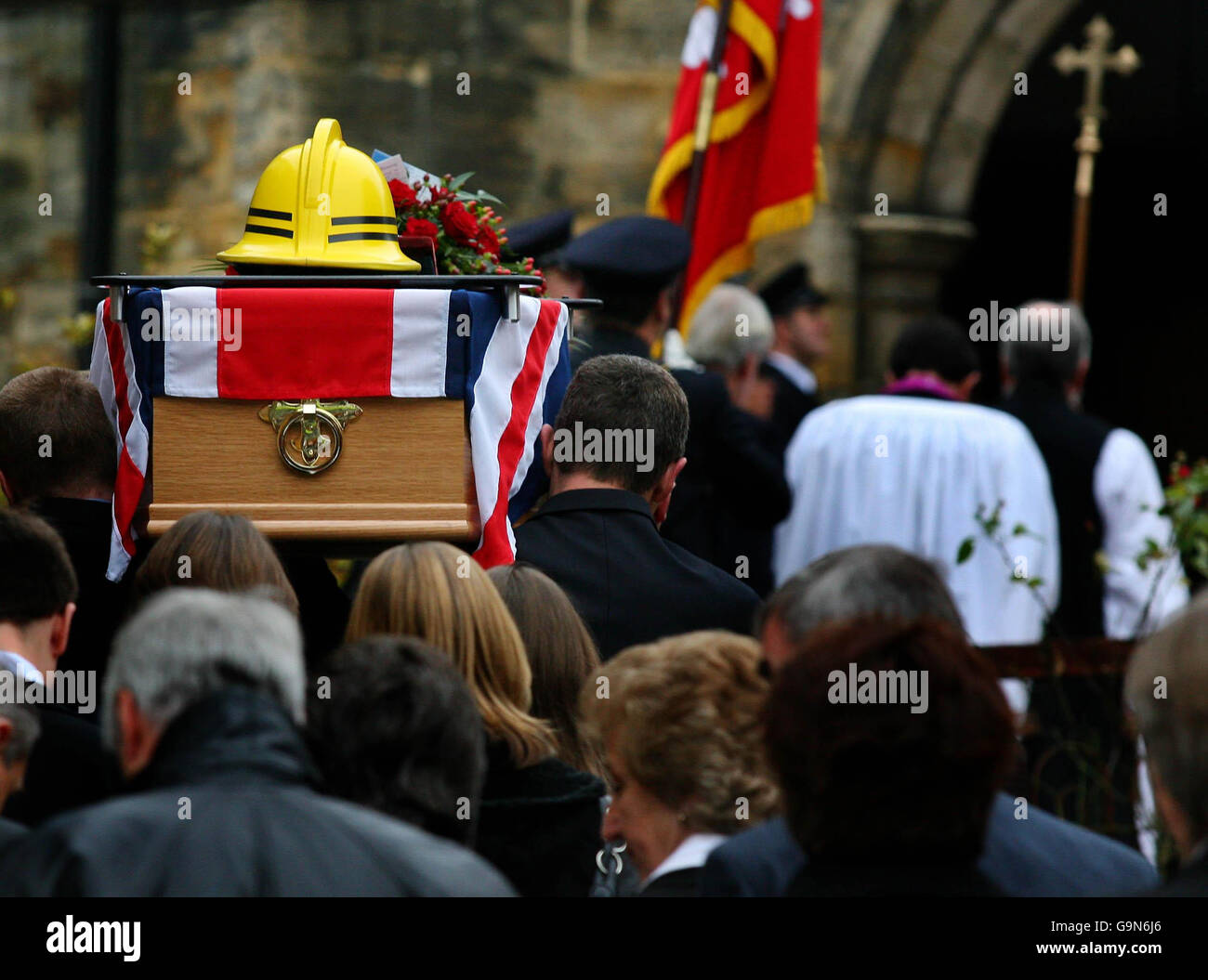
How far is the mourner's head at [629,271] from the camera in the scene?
18.7 ft

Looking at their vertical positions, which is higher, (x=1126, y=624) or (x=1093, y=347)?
(x=1093, y=347)

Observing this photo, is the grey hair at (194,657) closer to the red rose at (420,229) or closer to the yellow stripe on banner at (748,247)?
the red rose at (420,229)

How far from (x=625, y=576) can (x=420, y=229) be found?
838 mm

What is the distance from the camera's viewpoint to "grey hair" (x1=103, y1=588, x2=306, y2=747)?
252 cm

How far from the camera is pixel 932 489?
7379mm

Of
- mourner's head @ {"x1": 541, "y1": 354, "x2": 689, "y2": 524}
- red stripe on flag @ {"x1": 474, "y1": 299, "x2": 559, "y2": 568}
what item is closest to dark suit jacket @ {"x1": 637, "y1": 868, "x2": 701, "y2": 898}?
red stripe on flag @ {"x1": 474, "y1": 299, "x2": 559, "y2": 568}

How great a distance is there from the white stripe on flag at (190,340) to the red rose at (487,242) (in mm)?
621

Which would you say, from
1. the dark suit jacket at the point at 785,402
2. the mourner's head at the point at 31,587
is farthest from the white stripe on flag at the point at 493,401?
the dark suit jacket at the point at 785,402

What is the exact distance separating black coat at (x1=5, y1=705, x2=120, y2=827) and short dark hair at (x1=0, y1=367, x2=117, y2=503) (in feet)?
2.99

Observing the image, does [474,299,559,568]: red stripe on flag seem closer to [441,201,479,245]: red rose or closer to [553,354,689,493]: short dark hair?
[553,354,689,493]: short dark hair
